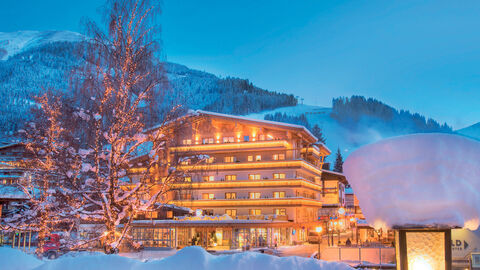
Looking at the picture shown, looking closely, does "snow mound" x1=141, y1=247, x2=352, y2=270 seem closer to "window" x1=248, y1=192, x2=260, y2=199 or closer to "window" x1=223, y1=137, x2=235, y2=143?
"window" x1=248, y1=192, x2=260, y2=199

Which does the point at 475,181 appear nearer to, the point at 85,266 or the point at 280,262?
the point at 280,262

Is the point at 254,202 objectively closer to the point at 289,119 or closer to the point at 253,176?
the point at 253,176

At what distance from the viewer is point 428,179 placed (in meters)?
10.5

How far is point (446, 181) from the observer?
10438mm

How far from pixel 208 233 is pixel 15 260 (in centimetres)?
4538

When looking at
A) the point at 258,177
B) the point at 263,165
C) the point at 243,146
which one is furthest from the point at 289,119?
the point at 263,165

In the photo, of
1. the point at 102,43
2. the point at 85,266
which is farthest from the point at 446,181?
the point at 102,43

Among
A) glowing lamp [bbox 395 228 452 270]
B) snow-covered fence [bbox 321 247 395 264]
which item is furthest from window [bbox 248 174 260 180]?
glowing lamp [bbox 395 228 452 270]

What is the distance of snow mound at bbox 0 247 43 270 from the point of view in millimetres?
5078

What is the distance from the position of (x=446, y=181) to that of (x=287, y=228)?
48535 mm

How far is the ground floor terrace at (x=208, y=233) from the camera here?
47.1 m

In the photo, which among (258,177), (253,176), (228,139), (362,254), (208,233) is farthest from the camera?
(228,139)

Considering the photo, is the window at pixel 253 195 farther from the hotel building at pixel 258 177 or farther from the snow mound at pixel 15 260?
the snow mound at pixel 15 260

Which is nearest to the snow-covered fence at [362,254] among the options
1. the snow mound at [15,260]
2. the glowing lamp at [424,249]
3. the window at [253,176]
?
the glowing lamp at [424,249]
